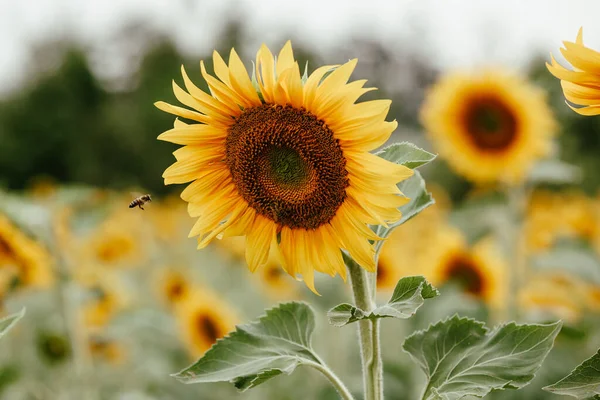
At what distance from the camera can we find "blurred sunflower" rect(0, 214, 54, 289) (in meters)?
3.24

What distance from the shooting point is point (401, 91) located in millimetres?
28531

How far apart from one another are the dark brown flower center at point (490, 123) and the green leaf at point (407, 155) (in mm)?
2655

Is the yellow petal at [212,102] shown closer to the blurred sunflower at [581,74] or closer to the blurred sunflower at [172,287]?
the blurred sunflower at [581,74]

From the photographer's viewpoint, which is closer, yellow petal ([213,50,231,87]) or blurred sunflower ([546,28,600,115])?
blurred sunflower ([546,28,600,115])

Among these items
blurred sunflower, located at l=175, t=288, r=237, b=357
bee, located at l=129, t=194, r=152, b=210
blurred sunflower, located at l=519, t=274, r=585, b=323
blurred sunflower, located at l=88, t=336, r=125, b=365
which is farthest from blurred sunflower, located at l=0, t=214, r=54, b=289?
blurred sunflower, located at l=519, t=274, r=585, b=323

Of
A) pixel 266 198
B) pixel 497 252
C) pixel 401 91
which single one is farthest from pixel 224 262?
pixel 401 91

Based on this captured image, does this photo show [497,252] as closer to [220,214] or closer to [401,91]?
[220,214]

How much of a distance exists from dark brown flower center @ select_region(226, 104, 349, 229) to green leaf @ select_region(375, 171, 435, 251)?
12 centimetres

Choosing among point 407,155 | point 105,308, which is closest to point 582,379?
point 407,155

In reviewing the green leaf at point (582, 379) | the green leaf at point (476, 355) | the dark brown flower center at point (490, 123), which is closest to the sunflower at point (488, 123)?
the dark brown flower center at point (490, 123)

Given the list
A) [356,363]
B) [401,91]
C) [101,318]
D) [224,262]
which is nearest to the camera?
[101,318]

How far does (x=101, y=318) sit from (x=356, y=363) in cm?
188

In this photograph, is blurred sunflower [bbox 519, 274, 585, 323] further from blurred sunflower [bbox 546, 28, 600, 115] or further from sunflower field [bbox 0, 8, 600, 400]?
blurred sunflower [bbox 546, 28, 600, 115]

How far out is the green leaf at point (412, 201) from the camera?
4.66 feet
